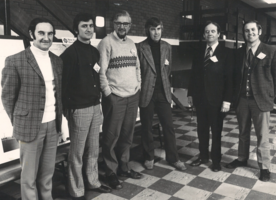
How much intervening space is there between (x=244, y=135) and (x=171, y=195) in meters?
1.22

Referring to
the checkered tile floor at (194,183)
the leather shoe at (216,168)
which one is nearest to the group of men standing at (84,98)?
the checkered tile floor at (194,183)

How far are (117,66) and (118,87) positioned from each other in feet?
0.70

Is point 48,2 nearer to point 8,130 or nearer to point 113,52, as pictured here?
point 113,52

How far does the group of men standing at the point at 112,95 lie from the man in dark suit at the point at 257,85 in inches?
0.4

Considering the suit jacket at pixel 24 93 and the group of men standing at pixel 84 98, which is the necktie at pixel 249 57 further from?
the suit jacket at pixel 24 93

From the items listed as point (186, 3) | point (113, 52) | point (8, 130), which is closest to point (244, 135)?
point (113, 52)

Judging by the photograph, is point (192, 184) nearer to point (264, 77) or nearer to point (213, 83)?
point (213, 83)

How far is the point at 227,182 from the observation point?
9.86ft

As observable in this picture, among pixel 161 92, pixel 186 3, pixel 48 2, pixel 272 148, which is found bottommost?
pixel 272 148

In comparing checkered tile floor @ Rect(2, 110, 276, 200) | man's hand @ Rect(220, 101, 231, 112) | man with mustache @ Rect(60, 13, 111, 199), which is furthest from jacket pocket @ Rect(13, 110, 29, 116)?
man's hand @ Rect(220, 101, 231, 112)

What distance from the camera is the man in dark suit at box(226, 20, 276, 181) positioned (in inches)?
117

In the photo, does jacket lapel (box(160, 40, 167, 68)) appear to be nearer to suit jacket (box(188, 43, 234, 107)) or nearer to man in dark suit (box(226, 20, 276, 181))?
suit jacket (box(188, 43, 234, 107))

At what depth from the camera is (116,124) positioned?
2.92 metres

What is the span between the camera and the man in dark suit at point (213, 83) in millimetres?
3117
